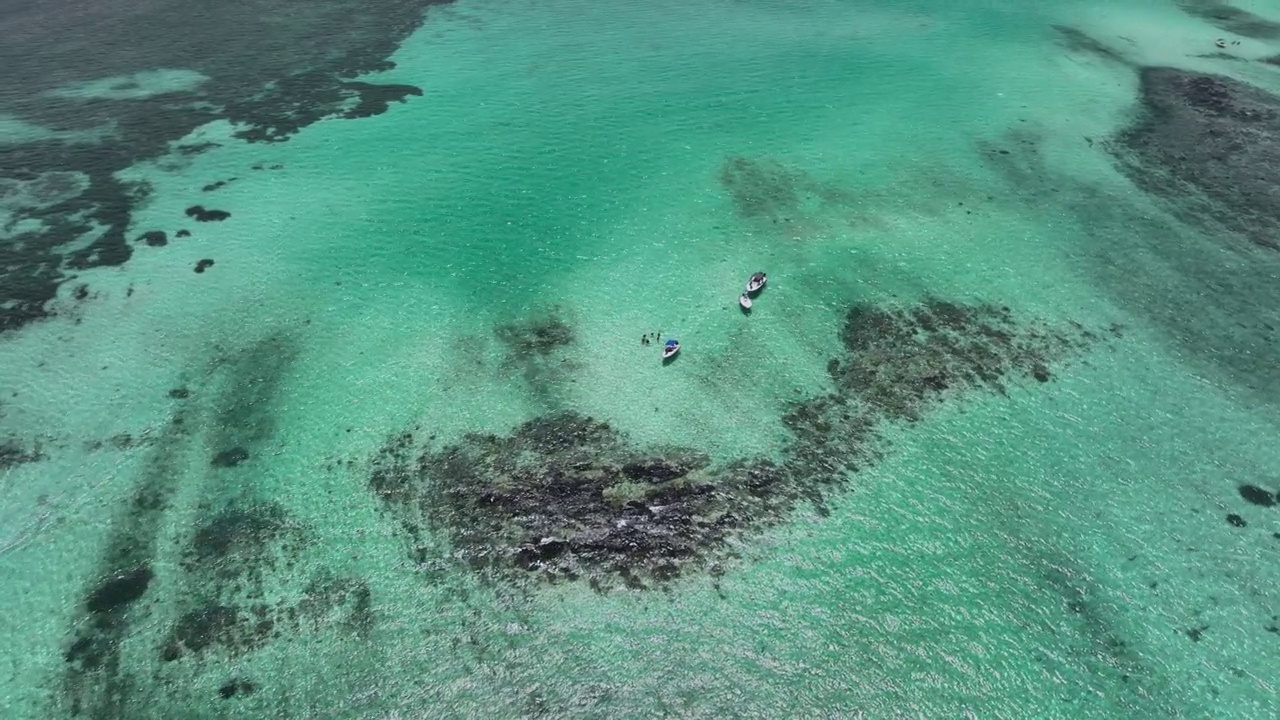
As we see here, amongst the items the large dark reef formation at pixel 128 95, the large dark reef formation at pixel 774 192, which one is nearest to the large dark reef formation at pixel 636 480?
the large dark reef formation at pixel 774 192

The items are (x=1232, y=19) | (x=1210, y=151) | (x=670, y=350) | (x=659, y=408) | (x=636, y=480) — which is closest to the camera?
(x=636, y=480)

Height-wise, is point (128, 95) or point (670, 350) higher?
point (128, 95)

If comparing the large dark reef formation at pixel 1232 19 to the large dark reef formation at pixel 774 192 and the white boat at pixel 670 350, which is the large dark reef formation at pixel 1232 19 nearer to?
the large dark reef formation at pixel 774 192

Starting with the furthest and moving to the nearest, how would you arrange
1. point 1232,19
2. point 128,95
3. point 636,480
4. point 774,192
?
point 1232,19, point 128,95, point 774,192, point 636,480

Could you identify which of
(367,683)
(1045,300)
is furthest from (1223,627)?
(367,683)

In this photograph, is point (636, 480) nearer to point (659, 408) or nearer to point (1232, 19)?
point (659, 408)

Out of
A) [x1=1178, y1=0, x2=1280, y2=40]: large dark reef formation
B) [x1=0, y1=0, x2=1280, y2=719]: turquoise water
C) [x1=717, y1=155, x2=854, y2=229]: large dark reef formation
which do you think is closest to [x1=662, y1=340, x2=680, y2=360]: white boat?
[x1=0, y1=0, x2=1280, y2=719]: turquoise water

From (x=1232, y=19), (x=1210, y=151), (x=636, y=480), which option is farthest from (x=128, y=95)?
(x=1232, y=19)
